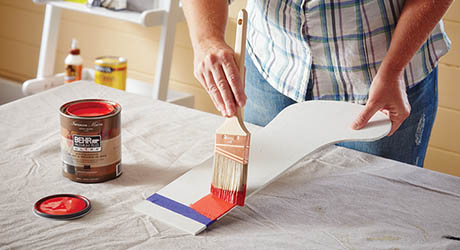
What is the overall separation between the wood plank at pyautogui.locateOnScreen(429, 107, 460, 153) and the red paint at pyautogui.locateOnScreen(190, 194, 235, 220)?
119cm

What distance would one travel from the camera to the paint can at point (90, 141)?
0.80 meters

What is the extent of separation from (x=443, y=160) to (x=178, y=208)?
129 cm

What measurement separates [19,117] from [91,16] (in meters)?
1.34

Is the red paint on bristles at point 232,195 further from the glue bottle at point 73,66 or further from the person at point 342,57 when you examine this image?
the glue bottle at point 73,66

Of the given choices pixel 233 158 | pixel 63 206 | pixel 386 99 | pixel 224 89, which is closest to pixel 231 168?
pixel 233 158

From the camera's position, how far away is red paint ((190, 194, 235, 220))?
75 cm

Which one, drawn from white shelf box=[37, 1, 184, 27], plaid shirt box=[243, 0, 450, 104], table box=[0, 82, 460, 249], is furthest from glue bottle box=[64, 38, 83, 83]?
plaid shirt box=[243, 0, 450, 104]

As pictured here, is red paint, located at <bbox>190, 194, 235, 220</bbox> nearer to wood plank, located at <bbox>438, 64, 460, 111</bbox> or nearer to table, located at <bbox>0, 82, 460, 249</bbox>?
table, located at <bbox>0, 82, 460, 249</bbox>

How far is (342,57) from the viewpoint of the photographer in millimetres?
1077

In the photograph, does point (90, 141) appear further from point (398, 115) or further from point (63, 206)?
point (398, 115)

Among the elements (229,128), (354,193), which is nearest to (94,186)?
(229,128)

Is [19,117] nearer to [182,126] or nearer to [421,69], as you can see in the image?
[182,126]

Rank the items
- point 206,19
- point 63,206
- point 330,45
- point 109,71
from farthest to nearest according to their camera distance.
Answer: point 109,71, point 330,45, point 206,19, point 63,206

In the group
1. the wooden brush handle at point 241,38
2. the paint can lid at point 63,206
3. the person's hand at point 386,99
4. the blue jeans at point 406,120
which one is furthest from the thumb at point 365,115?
the paint can lid at point 63,206
